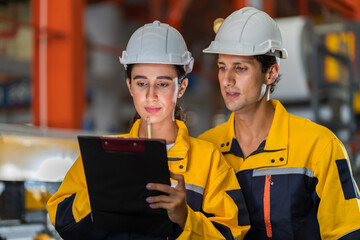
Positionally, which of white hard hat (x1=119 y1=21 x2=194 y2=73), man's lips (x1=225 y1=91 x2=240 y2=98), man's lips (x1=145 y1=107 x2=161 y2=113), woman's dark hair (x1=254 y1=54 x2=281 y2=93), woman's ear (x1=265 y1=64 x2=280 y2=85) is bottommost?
man's lips (x1=145 y1=107 x2=161 y2=113)

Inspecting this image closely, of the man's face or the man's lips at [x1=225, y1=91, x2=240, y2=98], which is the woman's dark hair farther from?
the man's lips at [x1=225, y1=91, x2=240, y2=98]

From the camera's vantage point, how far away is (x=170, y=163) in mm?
1810

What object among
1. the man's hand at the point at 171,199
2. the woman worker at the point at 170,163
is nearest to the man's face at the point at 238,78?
Result: the woman worker at the point at 170,163

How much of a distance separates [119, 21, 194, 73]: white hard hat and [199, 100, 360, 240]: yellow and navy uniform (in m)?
0.47

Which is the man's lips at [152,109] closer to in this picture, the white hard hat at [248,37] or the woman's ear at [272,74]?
the white hard hat at [248,37]

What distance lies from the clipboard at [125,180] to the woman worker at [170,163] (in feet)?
0.31

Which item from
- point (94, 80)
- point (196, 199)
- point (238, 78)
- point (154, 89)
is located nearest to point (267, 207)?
point (196, 199)

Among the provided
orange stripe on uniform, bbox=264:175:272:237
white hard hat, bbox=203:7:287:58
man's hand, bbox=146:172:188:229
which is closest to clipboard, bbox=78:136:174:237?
man's hand, bbox=146:172:188:229

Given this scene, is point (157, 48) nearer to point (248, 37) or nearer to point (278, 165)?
point (248, 37)

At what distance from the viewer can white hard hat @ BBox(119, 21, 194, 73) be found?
1855 millimetres

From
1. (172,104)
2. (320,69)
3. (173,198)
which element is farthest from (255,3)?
(173,198)

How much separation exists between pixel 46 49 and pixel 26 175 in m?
3.23

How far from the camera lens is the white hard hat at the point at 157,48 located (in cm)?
186

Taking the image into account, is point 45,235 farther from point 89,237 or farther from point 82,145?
point 82,145
